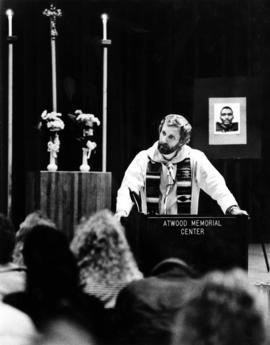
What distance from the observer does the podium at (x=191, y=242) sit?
390 cm

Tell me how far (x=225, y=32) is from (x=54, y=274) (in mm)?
1678

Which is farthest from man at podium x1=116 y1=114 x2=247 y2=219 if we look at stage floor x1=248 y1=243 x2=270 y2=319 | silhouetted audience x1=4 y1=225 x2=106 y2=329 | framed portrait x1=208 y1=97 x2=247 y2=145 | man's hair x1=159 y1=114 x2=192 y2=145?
silhouetted audience x1=4 y1=225 x2=106 y2=329

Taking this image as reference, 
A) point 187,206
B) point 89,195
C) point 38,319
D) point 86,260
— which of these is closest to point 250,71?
point 187,206

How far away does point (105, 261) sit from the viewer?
12.6 ft

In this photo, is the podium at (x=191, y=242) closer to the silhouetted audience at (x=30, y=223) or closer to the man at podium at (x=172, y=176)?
the man at podium at (x=172, y=176)

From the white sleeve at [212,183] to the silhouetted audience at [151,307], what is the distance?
68 cm

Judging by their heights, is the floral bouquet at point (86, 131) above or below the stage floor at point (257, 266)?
above

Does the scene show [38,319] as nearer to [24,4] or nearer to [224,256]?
[224,256]

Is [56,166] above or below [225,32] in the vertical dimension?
below

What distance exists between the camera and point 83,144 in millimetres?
4137

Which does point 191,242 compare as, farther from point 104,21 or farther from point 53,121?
point 104,21

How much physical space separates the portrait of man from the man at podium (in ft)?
0.62

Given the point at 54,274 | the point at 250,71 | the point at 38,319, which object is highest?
the point at 250,71

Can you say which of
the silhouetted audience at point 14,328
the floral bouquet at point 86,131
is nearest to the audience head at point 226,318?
the silhouetted audience at point 14,328
